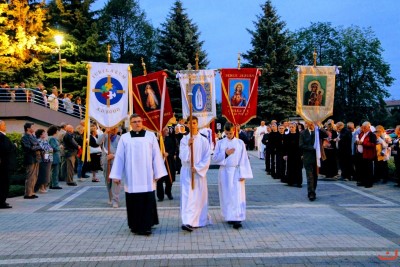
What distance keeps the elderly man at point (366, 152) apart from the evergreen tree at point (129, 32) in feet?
144

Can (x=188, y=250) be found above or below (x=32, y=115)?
below

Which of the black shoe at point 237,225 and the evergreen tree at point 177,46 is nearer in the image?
the black shoe at point 237,225

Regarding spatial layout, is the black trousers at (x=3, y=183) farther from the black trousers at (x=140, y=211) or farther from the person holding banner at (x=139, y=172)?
the black trousers at (x=140, y=211)

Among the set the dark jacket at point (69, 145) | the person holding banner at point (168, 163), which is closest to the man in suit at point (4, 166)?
the person holding banner at point (168, 163)

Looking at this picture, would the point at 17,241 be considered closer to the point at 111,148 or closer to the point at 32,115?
the point at 111,148

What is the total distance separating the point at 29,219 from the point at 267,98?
109ft

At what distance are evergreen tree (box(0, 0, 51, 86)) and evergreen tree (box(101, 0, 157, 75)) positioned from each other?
50.3 ft

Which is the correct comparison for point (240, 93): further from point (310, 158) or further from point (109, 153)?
point (109, 153)

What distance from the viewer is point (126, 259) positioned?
661cm

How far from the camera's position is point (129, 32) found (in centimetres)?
5797

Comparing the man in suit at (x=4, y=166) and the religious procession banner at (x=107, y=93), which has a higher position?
the religious procession banner at (x=107, y=93)

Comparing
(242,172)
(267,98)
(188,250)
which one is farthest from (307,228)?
(267,98)

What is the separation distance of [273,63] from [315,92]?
29381mm

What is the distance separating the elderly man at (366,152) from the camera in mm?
14188
